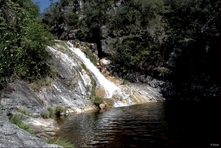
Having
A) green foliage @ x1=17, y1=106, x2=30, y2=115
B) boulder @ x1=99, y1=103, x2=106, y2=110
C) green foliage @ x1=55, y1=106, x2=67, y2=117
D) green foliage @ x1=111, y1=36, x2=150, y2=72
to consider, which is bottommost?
boulder @ x1=99, y1=103, x2=106, y2=110

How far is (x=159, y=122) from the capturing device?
20.2 m

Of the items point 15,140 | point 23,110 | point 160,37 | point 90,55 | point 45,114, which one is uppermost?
point 160,37

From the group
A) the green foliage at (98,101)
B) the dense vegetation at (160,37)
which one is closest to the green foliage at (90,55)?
the dense vegetation at (160,37)

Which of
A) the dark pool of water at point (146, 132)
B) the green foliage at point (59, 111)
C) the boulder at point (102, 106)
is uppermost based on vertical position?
the green foliage at point (59, 111)

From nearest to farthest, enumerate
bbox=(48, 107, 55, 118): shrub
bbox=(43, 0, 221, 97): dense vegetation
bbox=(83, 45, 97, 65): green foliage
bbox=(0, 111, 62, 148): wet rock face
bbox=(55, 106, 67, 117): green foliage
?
bbox=(0, 111, 62, 148): wet rock face, bbox=(48, 107, 55, 118): shrub, bbox=(55, 106, 67, 117): green foliage, bbox=(43, 0, 221, 97): dense vegetation, bbox=(83, 45, 97, 65): green foliage

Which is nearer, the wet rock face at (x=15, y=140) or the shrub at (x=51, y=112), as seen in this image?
the wet rock face at (x=15, y=140)

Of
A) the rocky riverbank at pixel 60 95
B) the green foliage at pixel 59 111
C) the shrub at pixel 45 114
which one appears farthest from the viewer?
the green foliage at pixel 59 111

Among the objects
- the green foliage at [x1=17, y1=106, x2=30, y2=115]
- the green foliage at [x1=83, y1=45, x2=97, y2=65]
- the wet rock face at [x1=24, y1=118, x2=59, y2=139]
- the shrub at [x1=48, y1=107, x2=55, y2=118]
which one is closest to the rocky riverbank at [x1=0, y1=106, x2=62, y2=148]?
the wet rock face at [x1=24, y1=118, x2=59, y2=139]

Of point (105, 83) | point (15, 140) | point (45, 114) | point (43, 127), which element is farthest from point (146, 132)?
point (105, 83)

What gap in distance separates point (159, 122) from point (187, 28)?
104ft

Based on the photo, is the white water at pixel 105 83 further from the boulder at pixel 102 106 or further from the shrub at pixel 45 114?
the shrub at pixel 45 114

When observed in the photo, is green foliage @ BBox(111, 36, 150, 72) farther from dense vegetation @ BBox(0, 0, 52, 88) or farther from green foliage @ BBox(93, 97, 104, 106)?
dense vegetation @ BBox(0, 0, 52, 88)

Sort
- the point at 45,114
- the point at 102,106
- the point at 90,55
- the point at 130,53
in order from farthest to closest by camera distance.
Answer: the point at 130,53
the point at 90,55
the point at 102,106
the point at 45,114

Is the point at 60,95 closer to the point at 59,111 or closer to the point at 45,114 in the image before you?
the point at 59,111
